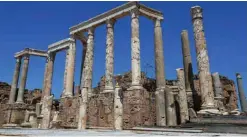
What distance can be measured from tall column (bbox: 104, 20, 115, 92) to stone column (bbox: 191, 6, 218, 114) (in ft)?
23.3

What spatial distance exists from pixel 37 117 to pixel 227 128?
15.8 meters

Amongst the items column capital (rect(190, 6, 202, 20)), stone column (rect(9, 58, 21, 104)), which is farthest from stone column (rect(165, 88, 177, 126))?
stone column (rect(9, 58, 21, 104))

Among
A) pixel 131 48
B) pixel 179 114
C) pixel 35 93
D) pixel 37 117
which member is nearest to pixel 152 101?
pixel 179 114

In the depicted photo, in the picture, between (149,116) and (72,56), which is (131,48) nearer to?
(149,116)

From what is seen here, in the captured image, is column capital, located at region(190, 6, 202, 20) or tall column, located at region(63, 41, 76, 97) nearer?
column capital, located at region(190, 6, 202, 20)

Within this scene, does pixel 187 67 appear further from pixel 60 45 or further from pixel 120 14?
pixel 60 45

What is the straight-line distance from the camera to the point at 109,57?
19.2 metres

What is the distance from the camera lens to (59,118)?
20.8 metres

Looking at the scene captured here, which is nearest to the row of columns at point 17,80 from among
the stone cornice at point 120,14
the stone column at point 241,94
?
the stone cornice at point 120,14

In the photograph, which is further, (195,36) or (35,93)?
(35,93)

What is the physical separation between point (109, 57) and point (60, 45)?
7657mm

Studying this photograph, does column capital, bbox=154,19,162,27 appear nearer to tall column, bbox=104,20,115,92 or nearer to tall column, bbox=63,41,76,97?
tall column, bbox=104,20,115,92

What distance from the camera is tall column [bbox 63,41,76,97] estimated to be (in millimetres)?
22062

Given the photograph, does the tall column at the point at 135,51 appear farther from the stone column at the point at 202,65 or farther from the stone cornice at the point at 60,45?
the stone cornice at the point at 60,45
